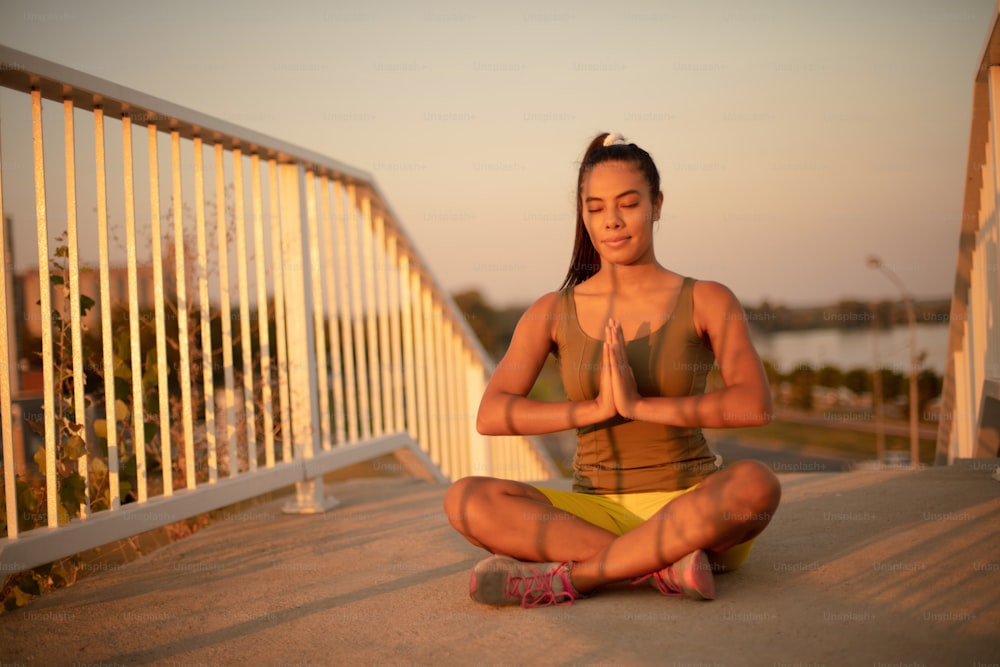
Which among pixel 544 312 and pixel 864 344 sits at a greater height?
pixel 544 312

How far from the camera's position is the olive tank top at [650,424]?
2.39 m

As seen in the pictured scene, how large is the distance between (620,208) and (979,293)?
2.30m

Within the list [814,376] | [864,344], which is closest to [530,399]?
[864,344]

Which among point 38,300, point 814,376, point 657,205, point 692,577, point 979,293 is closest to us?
point 692,577

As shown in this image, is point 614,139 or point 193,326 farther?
point 193,326

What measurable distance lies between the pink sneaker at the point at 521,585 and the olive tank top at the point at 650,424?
1.24 ft

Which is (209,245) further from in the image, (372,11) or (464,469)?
(372,11)

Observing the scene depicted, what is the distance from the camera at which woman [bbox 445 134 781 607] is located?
2.15 meters

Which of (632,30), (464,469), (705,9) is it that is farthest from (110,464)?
(705,9)

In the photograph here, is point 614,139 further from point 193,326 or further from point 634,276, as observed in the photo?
point 193,326

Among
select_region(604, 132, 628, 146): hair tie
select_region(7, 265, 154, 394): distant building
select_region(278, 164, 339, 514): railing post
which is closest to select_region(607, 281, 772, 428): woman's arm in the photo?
select_region(604, 132, 628, 146): hair tie

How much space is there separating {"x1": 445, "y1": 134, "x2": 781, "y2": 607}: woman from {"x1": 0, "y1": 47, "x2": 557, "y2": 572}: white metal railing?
1.20 meters

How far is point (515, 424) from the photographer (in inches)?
94.7

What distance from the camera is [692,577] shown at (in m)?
2.10
